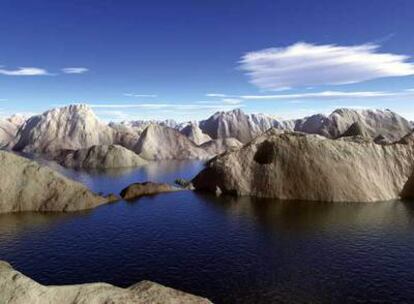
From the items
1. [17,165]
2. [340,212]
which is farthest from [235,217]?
[17,165]

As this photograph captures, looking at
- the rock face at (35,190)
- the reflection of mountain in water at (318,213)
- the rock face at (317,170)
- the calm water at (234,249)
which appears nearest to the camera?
the calm water at (234,249)

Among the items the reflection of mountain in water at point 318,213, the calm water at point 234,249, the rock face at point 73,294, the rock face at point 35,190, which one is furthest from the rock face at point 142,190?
the rock face at point 73,294

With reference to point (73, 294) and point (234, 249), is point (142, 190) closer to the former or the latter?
point (234, 249)

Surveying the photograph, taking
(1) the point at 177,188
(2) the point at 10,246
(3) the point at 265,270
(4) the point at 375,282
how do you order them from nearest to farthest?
(4) the point at 375,282, (3) the point at 265,270, (2) the point at 10,246, (1) the point at 177,188

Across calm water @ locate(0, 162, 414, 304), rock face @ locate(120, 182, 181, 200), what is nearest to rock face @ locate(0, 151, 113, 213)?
calm water @ locate(0, 162, 414, 304)

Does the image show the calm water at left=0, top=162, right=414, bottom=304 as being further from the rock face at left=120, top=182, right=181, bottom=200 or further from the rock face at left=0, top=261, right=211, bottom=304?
the rock face at left=120, top=182, right=181, bottom=200

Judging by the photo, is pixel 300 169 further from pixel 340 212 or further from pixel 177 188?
pixel 177 188

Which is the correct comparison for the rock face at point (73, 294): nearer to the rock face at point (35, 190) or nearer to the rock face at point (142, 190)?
the rock face at point (35, 190)
